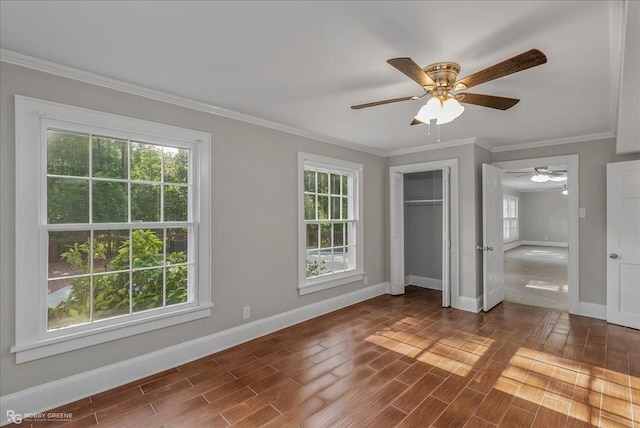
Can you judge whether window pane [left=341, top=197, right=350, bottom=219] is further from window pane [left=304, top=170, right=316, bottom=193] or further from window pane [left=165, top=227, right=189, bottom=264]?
window pane [left=165, top=227, right=189, bottom=264]

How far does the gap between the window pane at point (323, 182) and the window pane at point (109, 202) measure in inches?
96.1

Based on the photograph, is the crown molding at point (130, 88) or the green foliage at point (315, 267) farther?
the green foliage at point (315, 267)

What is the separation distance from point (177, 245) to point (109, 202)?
693mm

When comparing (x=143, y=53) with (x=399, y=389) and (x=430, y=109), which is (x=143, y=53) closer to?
(x=430, y=109)

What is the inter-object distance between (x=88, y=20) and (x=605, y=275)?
591 centimetres

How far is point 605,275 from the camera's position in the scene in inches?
161

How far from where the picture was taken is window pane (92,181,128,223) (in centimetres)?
250

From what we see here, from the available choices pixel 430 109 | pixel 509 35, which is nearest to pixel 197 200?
pixel 430 109

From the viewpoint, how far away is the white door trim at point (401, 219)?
4590 mm

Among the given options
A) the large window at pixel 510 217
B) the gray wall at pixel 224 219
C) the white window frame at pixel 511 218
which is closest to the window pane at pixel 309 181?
the gray wall at pixel 224 219

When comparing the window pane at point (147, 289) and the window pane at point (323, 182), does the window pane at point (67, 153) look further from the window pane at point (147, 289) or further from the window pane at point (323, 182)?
the window pane at point (323, 182)

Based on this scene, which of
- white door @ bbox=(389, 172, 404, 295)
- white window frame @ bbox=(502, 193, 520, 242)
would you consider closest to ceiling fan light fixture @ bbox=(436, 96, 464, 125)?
white door @ bbox=(389, 172, 404, 295)

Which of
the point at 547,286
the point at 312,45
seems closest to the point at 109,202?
the point at 312,45

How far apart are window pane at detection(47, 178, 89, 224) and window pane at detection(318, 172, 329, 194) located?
8.90ft
